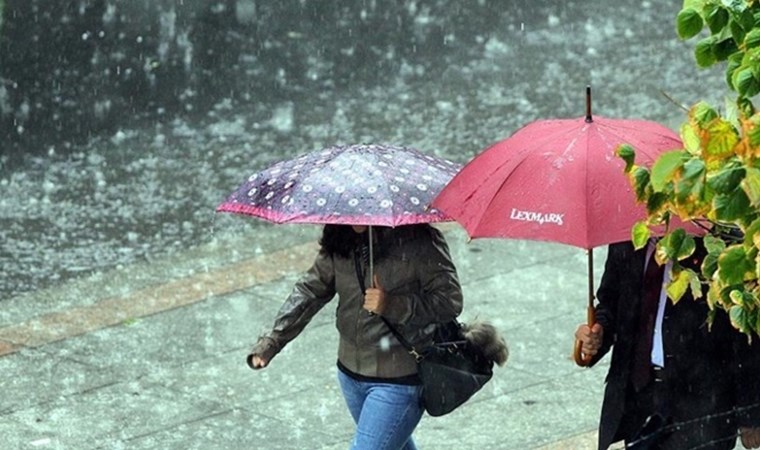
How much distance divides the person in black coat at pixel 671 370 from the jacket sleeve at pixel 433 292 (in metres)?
0.53

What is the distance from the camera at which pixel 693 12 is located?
4375mm

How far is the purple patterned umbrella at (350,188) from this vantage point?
6375 mm

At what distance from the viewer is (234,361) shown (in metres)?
9.52

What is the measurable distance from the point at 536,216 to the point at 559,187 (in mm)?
142

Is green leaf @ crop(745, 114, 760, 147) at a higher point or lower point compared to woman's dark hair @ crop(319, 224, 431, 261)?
higher

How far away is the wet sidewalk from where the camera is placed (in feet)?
27.9

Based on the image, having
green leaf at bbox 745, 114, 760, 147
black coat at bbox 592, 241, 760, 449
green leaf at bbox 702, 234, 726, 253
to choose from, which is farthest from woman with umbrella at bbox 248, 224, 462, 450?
green leaf at bbox 745, 114, 760, 147

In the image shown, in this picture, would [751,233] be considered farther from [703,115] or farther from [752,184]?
[703,115]

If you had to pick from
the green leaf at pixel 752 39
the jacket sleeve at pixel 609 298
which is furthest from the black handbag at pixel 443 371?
the green leaf at pixel 752 39

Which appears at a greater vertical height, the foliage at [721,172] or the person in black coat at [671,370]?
the foliage at [721,172]

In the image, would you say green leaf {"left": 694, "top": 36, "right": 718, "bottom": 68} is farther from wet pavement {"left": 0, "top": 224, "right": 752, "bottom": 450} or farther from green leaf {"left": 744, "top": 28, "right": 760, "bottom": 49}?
wet pavement {"left": 0, "top": 224, "right": 752, "bottom": 450}

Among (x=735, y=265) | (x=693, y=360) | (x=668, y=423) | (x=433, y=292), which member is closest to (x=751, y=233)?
(x=735, y=265)

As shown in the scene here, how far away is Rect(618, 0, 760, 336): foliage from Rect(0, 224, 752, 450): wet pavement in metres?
3.84

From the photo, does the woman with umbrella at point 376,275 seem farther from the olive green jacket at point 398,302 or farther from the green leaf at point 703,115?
the green leaf at point 703,115
